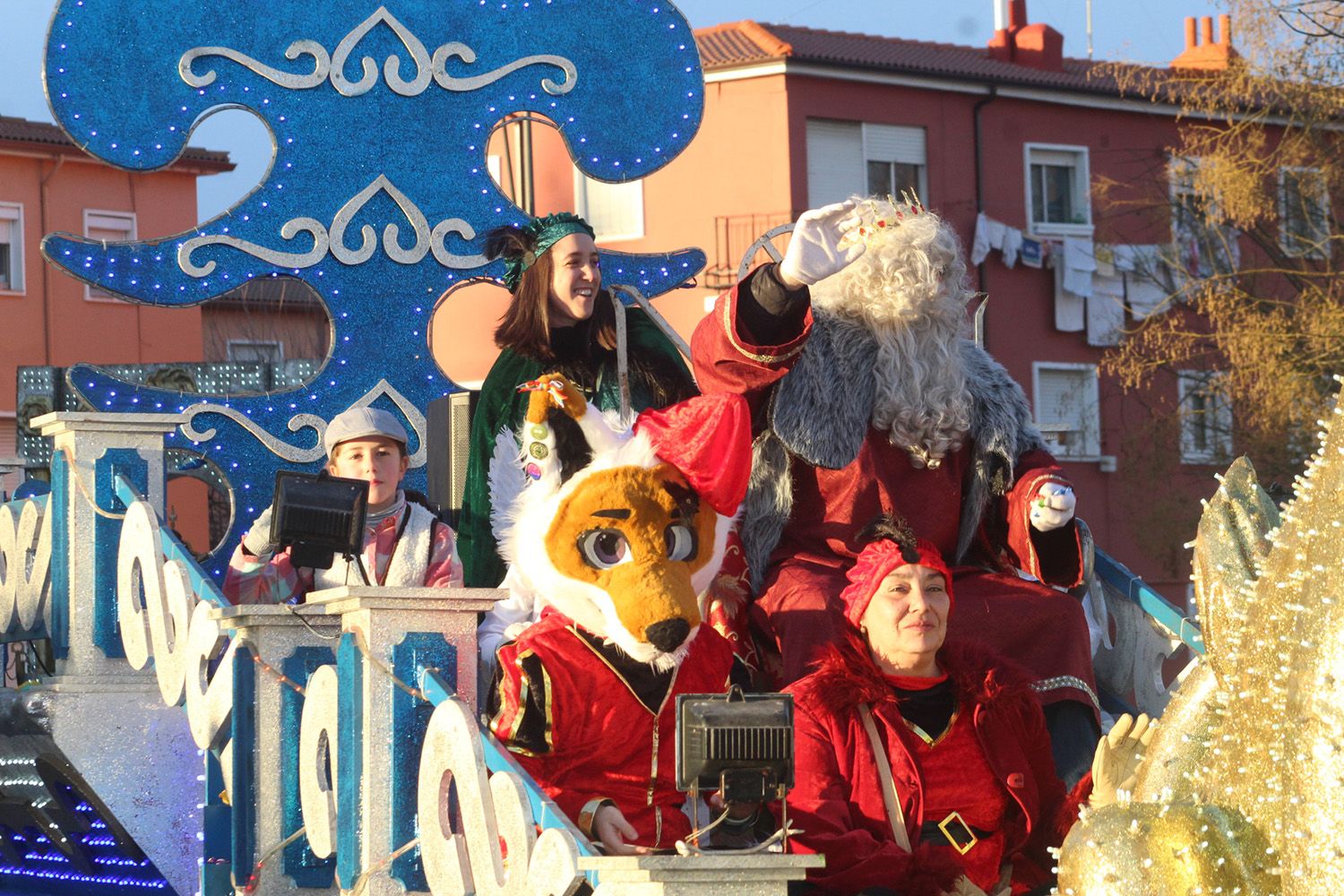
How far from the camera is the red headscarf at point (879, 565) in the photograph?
473cm

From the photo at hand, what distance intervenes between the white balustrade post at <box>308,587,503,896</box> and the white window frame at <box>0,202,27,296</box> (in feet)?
84.9

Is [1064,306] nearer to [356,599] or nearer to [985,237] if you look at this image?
[985,237]

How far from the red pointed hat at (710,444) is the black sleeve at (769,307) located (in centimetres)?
63

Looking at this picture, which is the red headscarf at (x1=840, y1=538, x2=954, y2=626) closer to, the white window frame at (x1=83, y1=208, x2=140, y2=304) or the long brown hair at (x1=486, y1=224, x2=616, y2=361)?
the long brown hair at (x1=486, y1=224, x2=616, y2=361)

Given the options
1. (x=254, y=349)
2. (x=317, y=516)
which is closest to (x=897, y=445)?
(x=317, y=516)

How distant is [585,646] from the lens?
4.60 meters

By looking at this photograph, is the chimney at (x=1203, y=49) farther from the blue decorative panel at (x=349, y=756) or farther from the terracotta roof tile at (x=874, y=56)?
the blue decorative panel at (x=349, y=756)

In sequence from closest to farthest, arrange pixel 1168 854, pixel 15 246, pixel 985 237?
pixel 1168 854, pixel 985 237, pixel 15 246

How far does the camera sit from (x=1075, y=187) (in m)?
28.5

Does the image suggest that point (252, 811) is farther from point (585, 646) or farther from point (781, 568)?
point (781, 568)

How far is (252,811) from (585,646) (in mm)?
1059

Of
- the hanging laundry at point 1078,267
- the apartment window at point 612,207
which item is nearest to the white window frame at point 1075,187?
the hanging laundry at point 1078,267

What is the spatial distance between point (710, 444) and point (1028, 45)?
2562 cm

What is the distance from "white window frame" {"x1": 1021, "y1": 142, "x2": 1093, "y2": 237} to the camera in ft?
91.9
